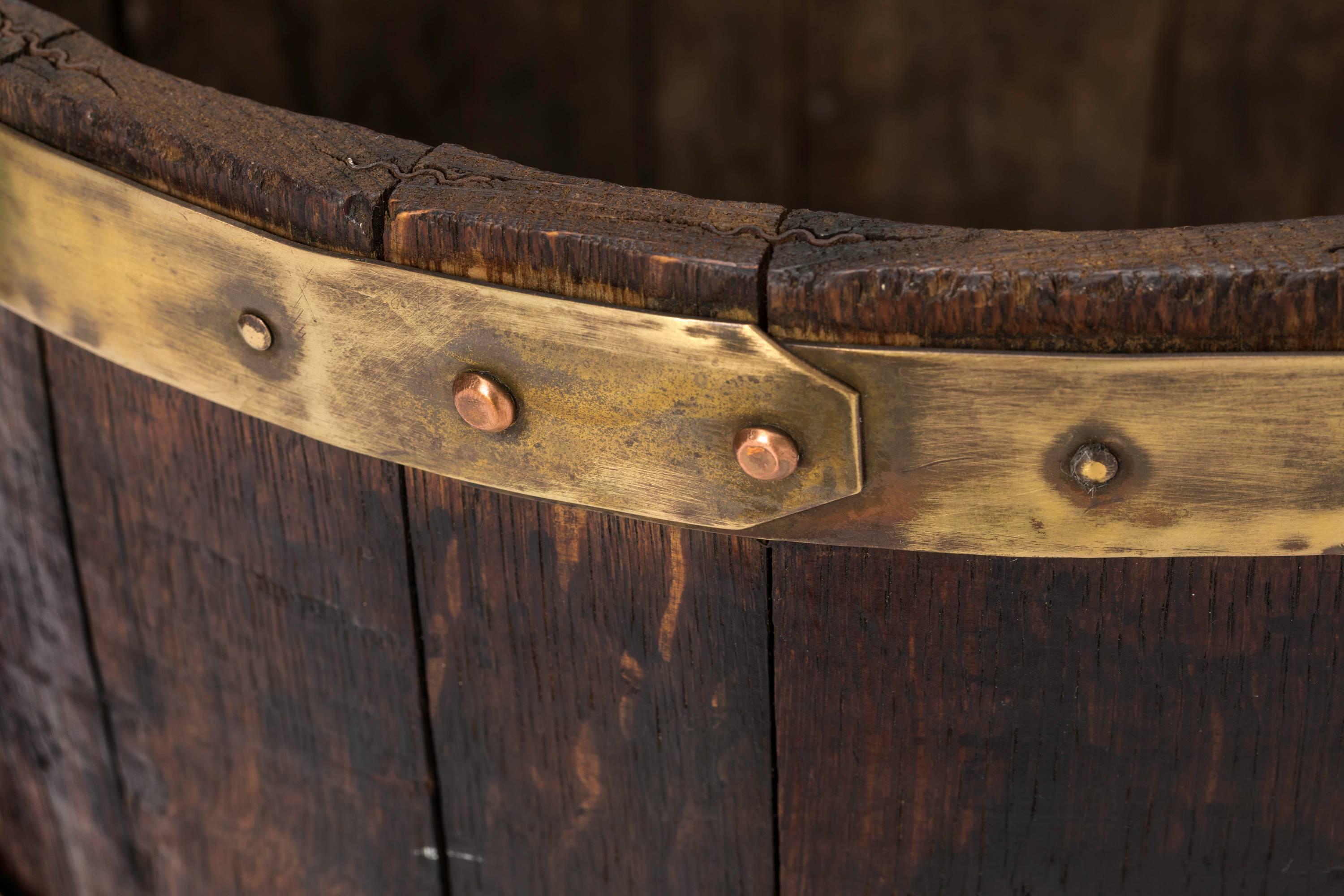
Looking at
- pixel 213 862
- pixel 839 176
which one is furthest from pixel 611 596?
pixel 839 176

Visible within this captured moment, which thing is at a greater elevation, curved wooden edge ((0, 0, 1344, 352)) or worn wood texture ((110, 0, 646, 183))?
curved wooden edge ((0, 0, 1344, 352))

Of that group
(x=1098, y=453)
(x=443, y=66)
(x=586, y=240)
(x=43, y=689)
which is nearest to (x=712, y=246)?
(x=586, y=240)

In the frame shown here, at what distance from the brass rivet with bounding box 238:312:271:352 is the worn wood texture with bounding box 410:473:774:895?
9cm

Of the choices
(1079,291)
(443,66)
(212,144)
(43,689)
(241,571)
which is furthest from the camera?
(443,66)

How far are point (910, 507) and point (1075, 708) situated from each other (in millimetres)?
135

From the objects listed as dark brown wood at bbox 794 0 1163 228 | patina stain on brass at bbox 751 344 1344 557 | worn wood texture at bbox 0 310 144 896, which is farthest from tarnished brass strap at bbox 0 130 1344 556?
dark brown wood at bbox 794 0 1163 228

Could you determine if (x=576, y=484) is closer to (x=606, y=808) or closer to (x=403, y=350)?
(x=403, y=350)

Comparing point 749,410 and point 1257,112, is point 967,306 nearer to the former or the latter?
point 749,410

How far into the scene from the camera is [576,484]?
1.82ft

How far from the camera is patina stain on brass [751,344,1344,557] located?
18.6 inches

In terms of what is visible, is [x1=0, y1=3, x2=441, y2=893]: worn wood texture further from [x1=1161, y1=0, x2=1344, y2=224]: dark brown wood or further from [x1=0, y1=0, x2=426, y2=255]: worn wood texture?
[x1=1161, y1=0, x2=1344, y2=224]: dark brown wood

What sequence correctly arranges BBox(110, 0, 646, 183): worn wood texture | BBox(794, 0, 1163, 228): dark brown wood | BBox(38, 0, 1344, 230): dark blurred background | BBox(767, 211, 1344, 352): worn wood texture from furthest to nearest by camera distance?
BBox(794, 0, 1163, 228): dark brown wood < BBox(38, 0, 1344, 230): dark blurred background < BBox(110, 0, 646, 183): worn wood texture < BBox(767, 211, 1344, 352): worn wood texture

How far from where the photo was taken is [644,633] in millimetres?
604

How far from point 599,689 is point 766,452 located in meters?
0.18
